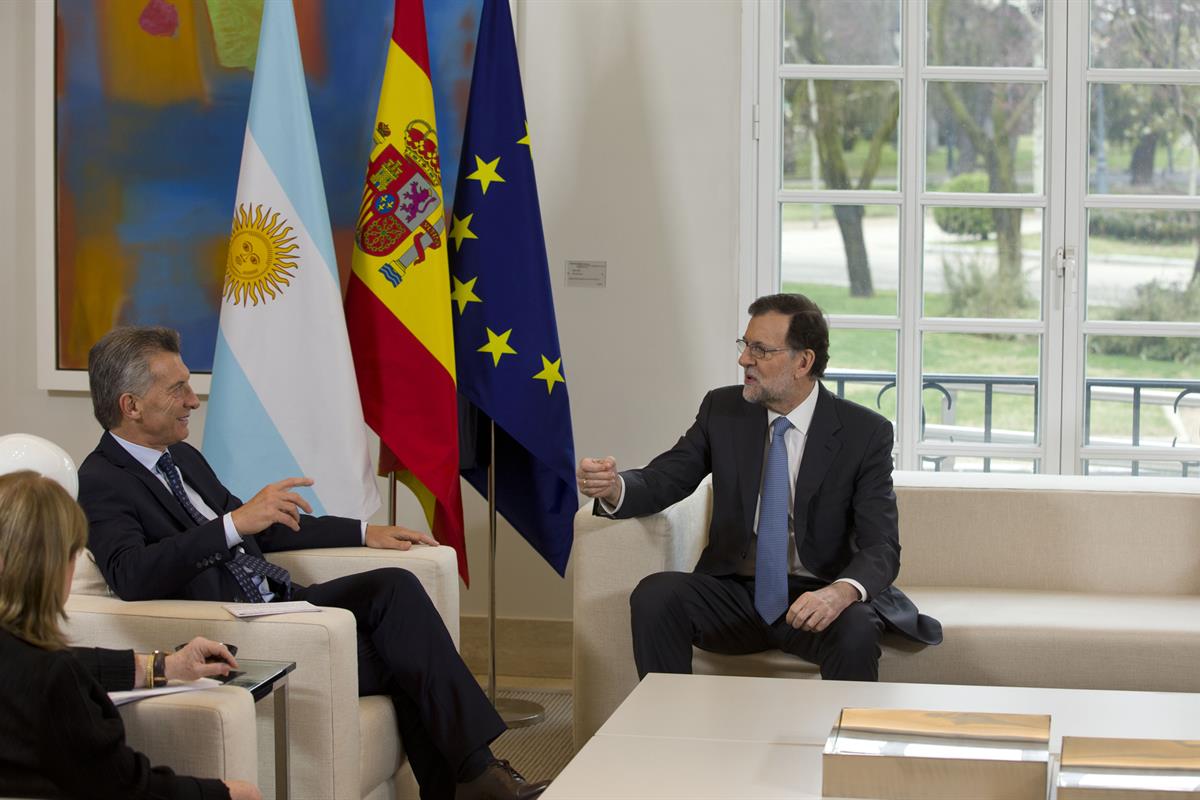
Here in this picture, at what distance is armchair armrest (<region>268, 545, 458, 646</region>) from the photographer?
305 centimetres

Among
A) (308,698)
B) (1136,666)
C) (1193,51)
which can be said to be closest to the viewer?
(308,698)

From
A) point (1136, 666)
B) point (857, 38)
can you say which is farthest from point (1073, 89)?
point (1136, 666)

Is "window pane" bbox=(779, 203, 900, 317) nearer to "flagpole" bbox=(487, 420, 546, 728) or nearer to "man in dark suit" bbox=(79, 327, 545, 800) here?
"flagpole" bbox=(487, 420, 546, 728)

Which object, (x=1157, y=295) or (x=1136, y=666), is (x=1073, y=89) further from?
(x=1136, y=666)

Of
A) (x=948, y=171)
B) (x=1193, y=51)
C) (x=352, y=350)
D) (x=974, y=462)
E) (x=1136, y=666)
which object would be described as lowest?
(x=1136, y=666)

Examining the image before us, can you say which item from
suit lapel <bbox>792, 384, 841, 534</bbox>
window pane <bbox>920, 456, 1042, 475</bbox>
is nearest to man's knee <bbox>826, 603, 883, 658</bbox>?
suit lapel <bbox>792, 384, 841, 534</bbox>


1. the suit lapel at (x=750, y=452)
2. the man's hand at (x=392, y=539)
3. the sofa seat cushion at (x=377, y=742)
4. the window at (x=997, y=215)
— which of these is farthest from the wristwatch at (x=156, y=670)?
the window at (x=997, y=215)

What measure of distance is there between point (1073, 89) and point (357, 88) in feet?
7.23

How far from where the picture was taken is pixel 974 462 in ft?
14.4

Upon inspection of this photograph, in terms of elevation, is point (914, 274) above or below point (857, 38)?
below

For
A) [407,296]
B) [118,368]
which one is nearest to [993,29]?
[407,296]

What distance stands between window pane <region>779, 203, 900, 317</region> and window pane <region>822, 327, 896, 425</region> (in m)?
0.08

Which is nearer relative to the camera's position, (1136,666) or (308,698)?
(308,698)

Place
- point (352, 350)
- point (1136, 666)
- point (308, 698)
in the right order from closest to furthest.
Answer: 1. point (308, 698)
2. point (1136, 666)
3. point (352, 350)
